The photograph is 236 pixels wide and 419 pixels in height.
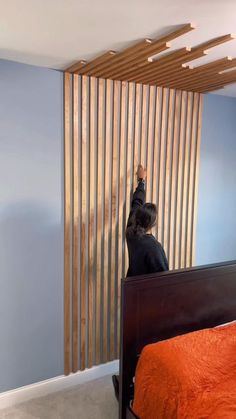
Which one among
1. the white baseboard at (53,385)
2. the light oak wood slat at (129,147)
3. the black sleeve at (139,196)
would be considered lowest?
the white baseboard at (53,385)

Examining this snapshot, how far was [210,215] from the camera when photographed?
11.0ft

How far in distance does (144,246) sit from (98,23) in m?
1.34

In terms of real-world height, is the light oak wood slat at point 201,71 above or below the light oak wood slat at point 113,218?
above

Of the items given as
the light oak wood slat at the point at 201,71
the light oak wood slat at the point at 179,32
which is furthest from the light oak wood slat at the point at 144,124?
the light oak wood slat at the point at 179,32

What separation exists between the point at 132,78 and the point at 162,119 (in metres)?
0.51

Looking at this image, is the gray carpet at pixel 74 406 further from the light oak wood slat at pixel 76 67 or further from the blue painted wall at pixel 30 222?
the light oak wood slat at pixel 76 67

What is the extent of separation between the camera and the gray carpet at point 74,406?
2.31m

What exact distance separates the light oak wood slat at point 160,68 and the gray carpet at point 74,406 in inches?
95.0

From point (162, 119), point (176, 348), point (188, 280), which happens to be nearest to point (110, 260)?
point (188, 280)

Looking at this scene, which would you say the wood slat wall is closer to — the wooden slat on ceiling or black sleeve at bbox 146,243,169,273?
the wooden slat on ceiling

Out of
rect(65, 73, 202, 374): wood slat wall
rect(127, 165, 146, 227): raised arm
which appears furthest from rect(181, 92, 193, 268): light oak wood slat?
rect(127, 165, 146, 227): raised arm

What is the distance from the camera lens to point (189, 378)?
1.61m

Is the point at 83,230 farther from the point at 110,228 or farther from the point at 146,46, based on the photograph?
the point at 146,46

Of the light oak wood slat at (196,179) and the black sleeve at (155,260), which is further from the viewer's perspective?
the light oak wood slat at (196,179)
